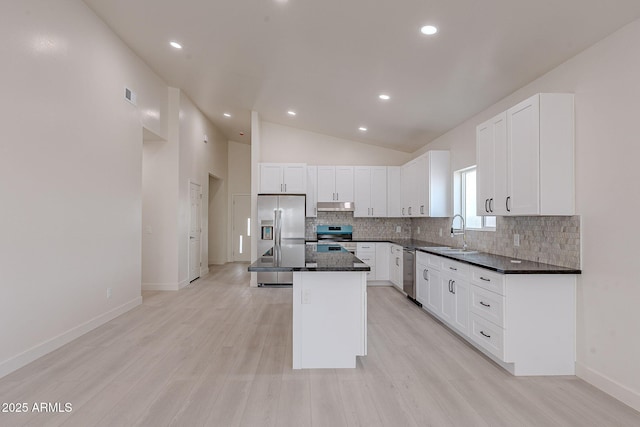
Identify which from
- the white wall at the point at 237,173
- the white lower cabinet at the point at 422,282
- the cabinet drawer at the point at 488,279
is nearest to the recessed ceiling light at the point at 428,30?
the cabinet drawer at the point at 488,279

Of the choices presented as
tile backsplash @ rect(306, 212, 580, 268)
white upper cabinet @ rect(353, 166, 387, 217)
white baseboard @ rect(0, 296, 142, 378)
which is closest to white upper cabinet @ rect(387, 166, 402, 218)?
white upper cabinet @ rect(353, 166, 387, 217)

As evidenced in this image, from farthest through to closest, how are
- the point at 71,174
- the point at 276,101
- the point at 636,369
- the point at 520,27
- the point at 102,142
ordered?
the point at 276,101, the point at 102,142, the point at 71,174, the point at 520,27, the point at 636,369

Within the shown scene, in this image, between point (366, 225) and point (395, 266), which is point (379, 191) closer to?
point (366, 225)

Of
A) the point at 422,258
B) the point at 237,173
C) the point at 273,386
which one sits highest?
the point at 237,173

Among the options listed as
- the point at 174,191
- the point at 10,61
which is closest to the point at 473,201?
the point at 174,191

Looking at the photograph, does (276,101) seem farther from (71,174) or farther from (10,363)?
(10,363)

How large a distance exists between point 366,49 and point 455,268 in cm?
255

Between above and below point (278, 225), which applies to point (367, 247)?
below

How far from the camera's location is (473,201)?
4.95m

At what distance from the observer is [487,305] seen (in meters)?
3.09

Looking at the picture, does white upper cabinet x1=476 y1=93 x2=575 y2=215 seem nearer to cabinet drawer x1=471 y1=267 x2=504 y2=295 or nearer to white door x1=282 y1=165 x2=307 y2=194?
cabinet drawer x1=471 y1=267 x2=504 y2=295

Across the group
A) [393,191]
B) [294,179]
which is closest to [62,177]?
[294,179]

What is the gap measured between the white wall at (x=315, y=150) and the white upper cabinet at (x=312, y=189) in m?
0.38

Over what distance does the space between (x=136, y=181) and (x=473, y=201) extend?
5.03m
